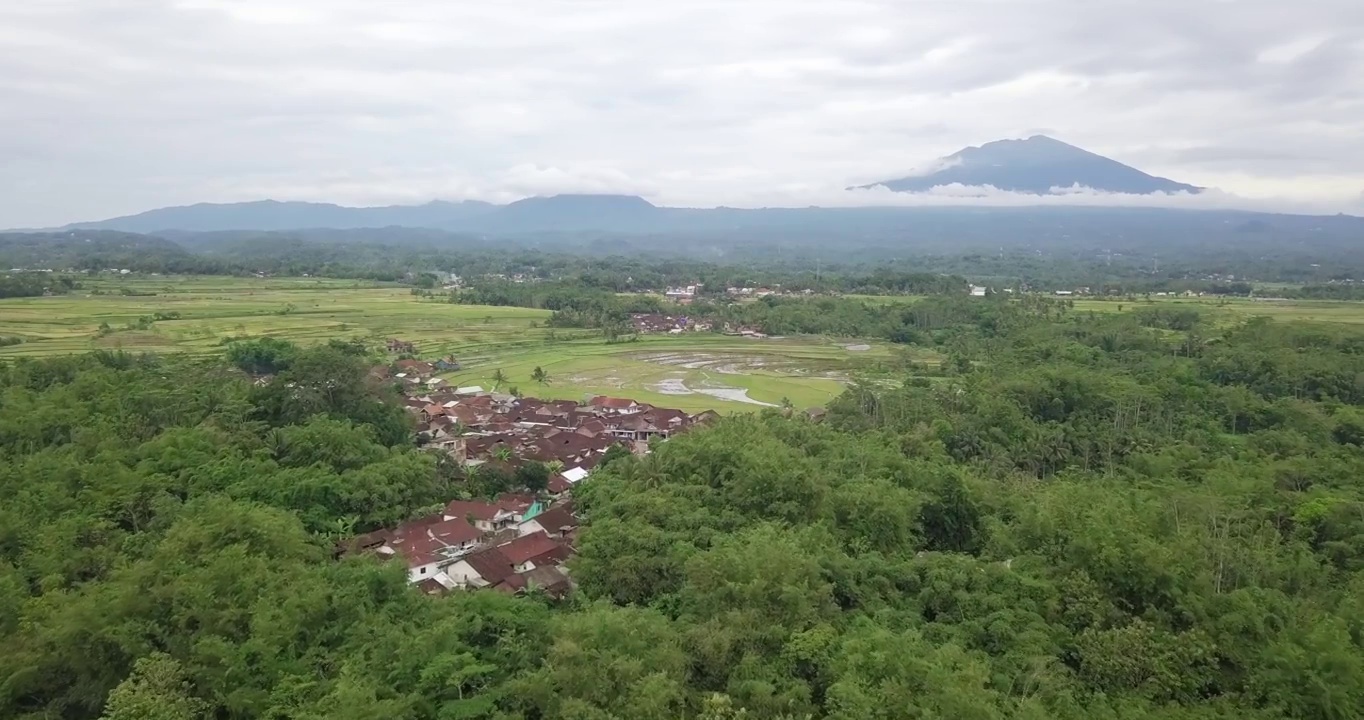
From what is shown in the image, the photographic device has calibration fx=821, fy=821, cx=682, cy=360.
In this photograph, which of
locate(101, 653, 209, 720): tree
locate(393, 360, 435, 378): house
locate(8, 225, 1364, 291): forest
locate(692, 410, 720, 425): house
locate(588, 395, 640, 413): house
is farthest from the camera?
locate(8, 225, 1364, 291): forest

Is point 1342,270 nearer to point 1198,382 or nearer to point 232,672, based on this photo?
point 1198,382

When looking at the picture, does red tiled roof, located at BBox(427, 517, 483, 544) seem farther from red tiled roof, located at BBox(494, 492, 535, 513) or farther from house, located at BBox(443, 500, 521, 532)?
red tiled roof, located at BBox(494, 492, 535, 513)

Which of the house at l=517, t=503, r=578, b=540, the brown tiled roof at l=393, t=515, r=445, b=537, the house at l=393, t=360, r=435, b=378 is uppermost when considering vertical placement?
the house at l=393, t=360, r=435, b=378

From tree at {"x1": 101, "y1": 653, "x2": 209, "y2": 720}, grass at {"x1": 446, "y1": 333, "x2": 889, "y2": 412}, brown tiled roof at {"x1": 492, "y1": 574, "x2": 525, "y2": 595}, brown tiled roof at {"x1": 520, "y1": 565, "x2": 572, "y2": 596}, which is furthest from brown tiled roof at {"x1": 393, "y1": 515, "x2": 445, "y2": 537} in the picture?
grass at {"x1": 446, "y1": 333, "x2": 889, "y2": 412}

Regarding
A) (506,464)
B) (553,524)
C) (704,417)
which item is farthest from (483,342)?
(553,524)

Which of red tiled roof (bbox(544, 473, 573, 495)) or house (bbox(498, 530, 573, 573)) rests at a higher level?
house (bbox(498, 530, 573, 573))

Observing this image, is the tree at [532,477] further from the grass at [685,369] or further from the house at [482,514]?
the grass at [685,369]

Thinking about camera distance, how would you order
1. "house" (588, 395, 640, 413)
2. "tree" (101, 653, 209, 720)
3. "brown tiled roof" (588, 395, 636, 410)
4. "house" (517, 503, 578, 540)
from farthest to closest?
1. "brown tiled roof" (588, 395, 636, 410)
2. "house" (588, 395, 640, 413)
3. "house" (517, 503, 578, 540)
4. "tree" (101, 653, 209, 720)

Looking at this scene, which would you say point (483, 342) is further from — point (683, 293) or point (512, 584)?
point (683, 293)
